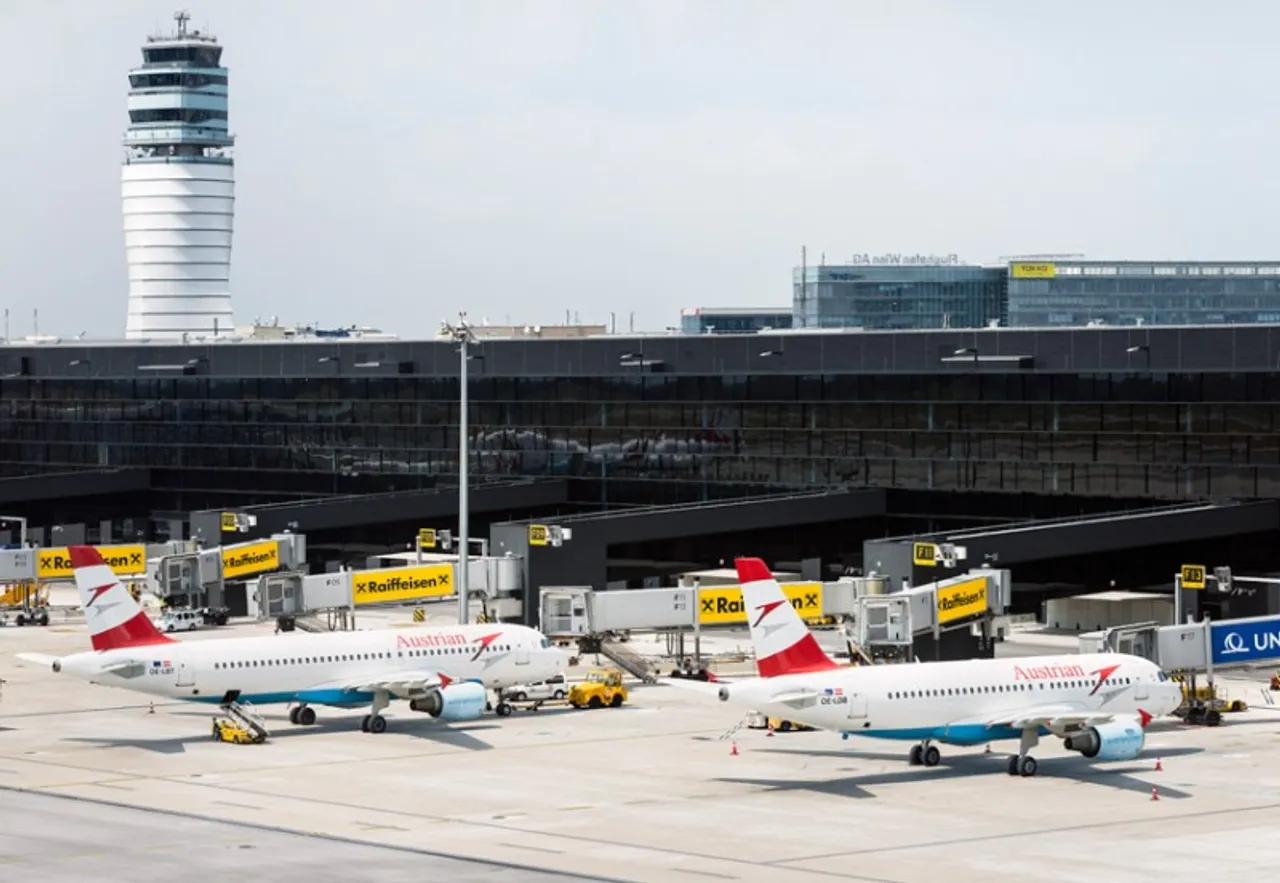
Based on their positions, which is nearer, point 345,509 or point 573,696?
point 573,696

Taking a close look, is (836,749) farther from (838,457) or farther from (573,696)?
(838,457)

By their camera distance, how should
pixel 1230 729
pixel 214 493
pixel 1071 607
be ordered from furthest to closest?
pixel 214 493, pixel 1071 607, pixel 1230 729

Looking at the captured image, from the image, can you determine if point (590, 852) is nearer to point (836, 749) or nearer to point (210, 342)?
point (836, 749)

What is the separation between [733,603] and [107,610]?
28.9m

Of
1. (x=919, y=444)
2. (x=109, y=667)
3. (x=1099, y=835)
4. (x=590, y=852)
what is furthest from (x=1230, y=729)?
(x=919, y=444)

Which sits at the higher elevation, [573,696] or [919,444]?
[919,444]

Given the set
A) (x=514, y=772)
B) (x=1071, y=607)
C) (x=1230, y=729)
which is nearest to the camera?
(x=514, y=772)

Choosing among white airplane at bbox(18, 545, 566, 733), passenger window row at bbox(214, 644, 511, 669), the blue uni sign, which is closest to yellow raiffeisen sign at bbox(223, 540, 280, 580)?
white airplane at bbox(18, 545, 566, 733)

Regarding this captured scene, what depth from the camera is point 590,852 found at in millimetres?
53406

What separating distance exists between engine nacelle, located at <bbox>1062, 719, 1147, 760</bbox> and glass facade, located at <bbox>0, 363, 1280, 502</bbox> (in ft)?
143

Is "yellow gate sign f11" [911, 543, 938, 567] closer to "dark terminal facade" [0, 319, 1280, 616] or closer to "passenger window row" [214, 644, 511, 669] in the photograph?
"passenger window row" [214, 644, 511, 669]

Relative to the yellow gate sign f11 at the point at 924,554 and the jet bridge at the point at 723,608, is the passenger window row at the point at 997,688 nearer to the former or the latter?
the jet bridge at the point at 723,608

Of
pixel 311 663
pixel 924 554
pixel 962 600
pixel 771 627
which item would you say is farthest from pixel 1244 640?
pixel 311 663

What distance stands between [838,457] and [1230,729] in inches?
1909
